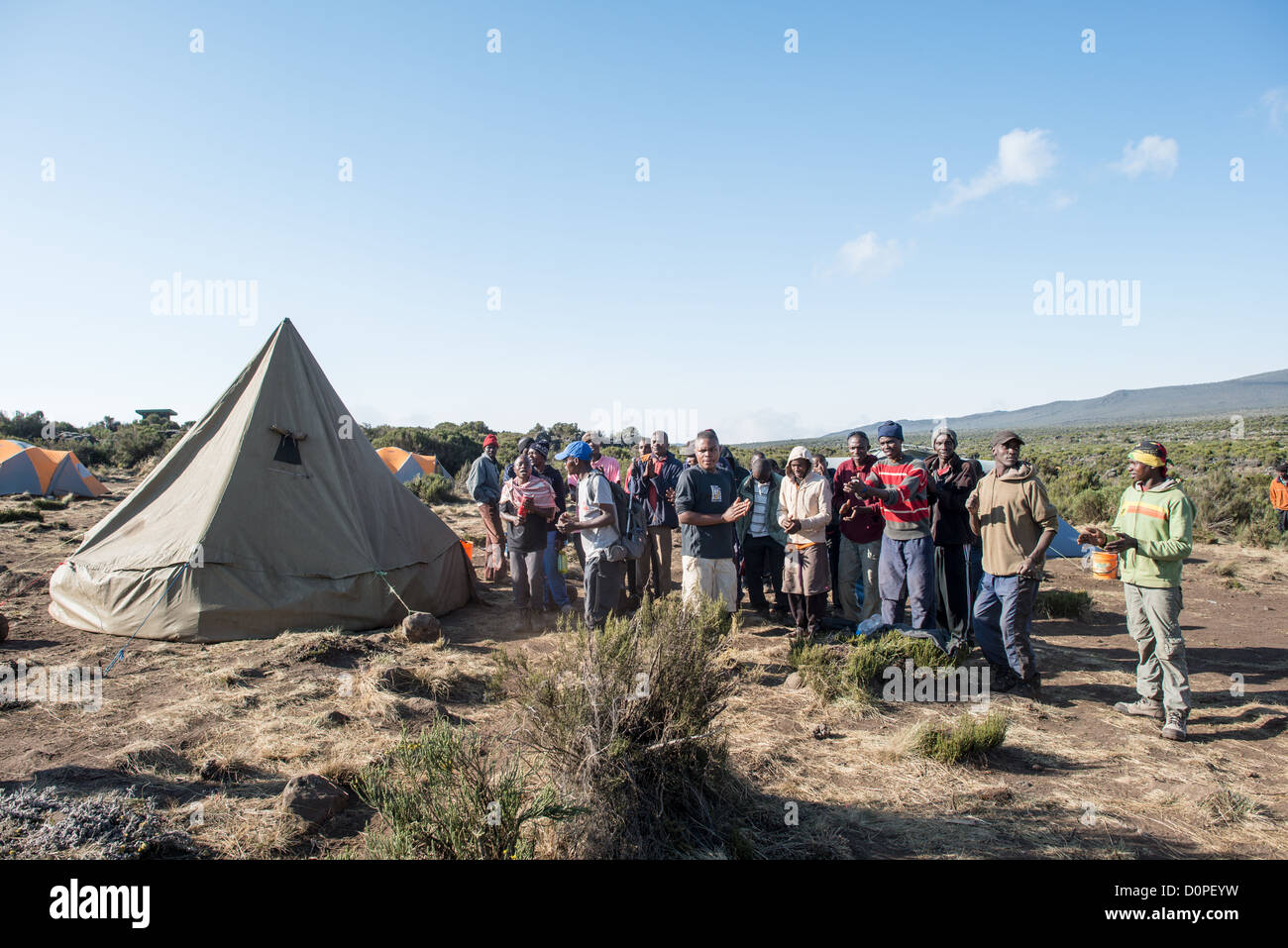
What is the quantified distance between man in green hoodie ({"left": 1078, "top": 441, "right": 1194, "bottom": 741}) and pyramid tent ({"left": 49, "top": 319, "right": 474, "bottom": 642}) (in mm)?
6431

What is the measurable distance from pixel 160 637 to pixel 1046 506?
7.75 meters

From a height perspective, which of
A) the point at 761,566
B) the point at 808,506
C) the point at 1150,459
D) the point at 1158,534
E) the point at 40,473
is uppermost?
the point at 40,473

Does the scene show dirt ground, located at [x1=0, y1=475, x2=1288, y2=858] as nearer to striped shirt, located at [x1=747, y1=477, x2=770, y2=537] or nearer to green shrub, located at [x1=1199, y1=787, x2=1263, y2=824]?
green shrub, located at [x1=1199, y1=787, x2=1263, y2=824]

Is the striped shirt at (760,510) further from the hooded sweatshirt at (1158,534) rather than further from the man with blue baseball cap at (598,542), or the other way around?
the hooded sweatshirt at (1158,534)

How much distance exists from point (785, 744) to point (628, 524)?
11.6 feet

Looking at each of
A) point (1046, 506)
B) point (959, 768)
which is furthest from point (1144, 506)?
point (959, 768)

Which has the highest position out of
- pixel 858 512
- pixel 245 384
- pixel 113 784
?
pixel 245 384

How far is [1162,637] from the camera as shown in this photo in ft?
15.3

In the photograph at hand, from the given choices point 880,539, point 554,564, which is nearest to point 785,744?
point 880,539

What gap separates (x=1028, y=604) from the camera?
5.39 metres

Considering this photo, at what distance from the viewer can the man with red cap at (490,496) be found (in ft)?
28.4

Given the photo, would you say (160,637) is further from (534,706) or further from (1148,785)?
(1148,785)

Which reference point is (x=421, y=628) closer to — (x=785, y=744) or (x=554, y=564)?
(x=554, y=564)
